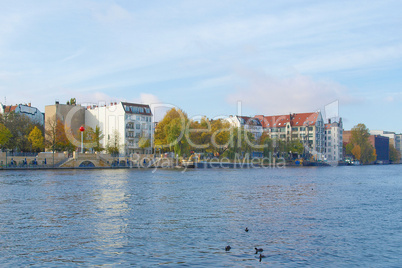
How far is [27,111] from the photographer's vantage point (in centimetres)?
14300

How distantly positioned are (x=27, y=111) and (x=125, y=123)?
34857mm

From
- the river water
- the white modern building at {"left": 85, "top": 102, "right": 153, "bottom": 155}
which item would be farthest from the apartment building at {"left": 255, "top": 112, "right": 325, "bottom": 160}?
the river water

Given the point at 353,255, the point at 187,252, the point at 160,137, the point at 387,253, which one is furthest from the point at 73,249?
the point at 160,137

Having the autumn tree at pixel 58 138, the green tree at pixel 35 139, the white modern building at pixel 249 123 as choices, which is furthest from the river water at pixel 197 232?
the white modern building at pixel 249 123

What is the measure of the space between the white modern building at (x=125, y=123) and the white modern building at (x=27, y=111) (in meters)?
18.2

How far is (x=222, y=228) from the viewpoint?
23516mm

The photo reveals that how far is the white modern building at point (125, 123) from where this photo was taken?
437 feet

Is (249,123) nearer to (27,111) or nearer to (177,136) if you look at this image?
(177,136)

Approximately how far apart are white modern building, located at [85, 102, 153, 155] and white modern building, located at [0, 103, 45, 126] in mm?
18207

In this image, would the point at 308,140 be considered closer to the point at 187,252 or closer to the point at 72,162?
the point at 72,162

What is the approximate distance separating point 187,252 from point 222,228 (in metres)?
5.29

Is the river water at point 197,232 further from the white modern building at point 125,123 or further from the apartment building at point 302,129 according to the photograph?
the apartment building at point 302,129

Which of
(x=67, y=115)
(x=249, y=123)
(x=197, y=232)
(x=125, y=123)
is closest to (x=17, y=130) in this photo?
(x=67, y=115)

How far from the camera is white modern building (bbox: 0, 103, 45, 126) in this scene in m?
138
